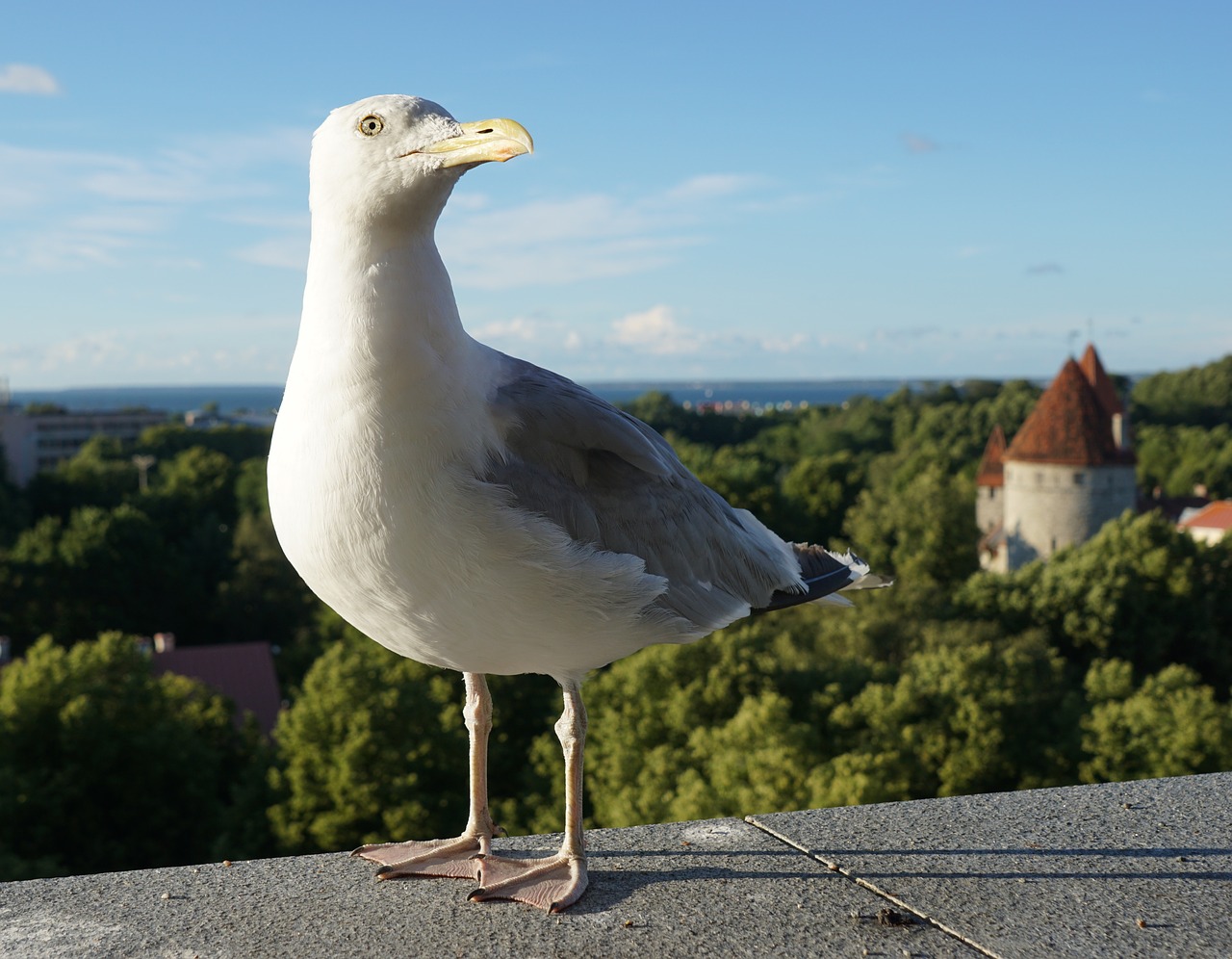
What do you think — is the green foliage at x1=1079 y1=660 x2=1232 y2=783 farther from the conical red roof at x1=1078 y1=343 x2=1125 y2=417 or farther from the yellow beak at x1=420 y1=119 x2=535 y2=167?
the conical red roof at x1=1078 y1=343 x2=1125 y2=417

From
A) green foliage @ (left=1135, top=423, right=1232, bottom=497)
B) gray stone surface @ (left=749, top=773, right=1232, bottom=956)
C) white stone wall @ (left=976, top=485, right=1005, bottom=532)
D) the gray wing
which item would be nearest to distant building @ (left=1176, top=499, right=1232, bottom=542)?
white stone wall @ (left=976, top=485, right=1005, bottom=532)

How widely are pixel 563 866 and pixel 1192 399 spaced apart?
91265 mm

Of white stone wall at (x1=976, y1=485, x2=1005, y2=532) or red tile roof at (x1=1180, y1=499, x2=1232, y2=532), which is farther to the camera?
white stone wall at (x1=976, y1=485, x2=1005, y2=532)

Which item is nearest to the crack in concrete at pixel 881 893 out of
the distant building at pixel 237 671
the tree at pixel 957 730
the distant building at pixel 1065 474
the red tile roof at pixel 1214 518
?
the tree at pixel 957 730

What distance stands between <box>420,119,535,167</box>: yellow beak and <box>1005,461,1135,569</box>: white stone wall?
47.7 meters

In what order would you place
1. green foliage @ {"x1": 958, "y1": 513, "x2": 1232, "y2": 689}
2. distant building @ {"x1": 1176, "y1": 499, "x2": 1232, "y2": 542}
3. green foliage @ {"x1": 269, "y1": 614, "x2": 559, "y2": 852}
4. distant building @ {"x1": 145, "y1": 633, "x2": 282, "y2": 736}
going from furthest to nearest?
distant building @ {"x1": 1176, "y1": 499, "x2": 1232, "y2": 542} → green foliage @ {"x1": 958, "y1": 513, "x2": 1232, "y2": 689} → distant building @ {"x1": 145, "y1": 633, "x2": 282, "y2": 736} → green foliage @ {"x1": 269, "y1": 614, "x2": 559, "y2": 852}

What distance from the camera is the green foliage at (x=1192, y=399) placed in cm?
8375

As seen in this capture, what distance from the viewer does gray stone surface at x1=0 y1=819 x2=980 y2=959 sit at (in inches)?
117

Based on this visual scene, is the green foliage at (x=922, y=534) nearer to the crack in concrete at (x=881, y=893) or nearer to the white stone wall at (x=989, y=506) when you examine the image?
the white stone wall at (x=989, y=506)

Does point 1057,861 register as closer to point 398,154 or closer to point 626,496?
point 626,496

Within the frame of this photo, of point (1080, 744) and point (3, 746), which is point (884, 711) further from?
point (3, 746)

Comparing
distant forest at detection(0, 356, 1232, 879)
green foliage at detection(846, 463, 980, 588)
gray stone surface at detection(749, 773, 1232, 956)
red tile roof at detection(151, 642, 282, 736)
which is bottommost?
red tile roof at detection(151, 642, 282, 736)

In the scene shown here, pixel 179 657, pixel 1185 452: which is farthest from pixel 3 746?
pixel 1185 452

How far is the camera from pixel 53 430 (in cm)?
10656
